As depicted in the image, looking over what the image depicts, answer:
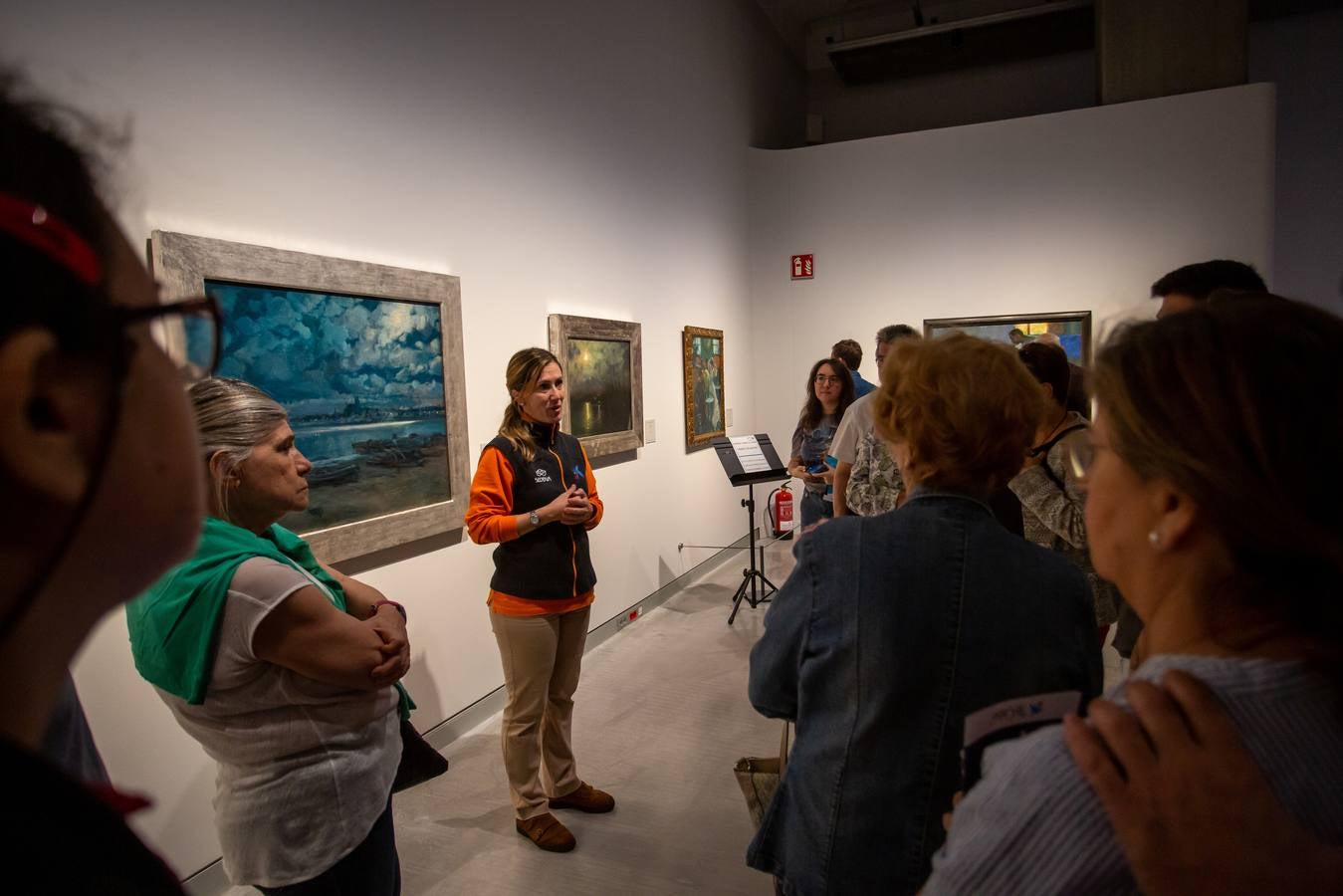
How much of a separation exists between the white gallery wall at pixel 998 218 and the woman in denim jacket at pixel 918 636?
5303 millimetres

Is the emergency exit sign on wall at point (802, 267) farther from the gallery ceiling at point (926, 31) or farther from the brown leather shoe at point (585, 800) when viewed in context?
the brown leather shoe at point (585, 800)

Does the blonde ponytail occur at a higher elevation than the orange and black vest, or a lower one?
higher

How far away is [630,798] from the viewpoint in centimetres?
320

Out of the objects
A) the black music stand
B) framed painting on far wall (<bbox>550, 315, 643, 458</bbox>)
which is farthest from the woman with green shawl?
the black music stand

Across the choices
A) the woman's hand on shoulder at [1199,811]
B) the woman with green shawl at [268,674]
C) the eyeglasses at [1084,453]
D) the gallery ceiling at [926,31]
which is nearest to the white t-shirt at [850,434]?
the woman with green shawl at [268,674]

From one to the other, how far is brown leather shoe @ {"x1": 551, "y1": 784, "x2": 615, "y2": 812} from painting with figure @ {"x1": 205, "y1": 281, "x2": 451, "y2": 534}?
1483 millimetres

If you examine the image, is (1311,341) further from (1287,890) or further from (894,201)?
(894,201)

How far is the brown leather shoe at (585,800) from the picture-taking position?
10.1ft

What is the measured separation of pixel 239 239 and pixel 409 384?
93cm

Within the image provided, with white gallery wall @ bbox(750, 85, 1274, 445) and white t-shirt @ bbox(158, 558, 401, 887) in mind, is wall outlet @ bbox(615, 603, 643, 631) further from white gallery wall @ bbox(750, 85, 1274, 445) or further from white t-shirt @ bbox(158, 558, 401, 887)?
white t-shirt @ bbox(158, 558, 401, 887)

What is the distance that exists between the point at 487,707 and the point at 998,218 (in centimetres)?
631

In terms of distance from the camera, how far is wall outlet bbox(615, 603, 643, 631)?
529cm

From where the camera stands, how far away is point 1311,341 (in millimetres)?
661

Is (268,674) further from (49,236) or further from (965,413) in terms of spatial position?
(965,413)
